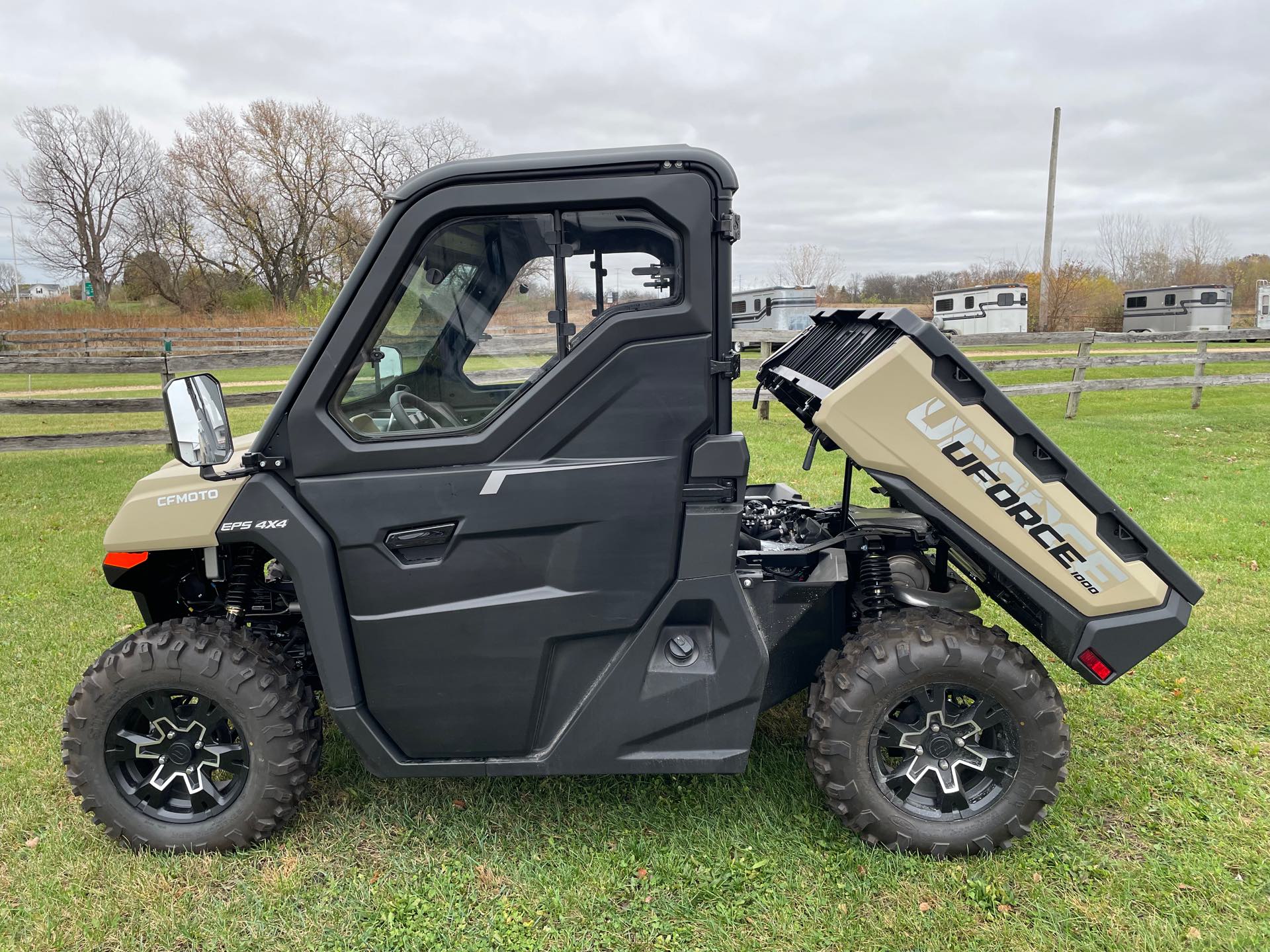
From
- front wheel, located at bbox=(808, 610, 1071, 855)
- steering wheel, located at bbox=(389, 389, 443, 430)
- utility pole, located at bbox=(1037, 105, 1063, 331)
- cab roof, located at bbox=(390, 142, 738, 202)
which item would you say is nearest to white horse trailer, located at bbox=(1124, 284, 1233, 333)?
utility pole, located at bbox=(1037, 105, 1063, 331)

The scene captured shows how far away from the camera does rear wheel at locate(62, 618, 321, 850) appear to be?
9.98 ft

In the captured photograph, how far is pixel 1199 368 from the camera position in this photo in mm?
15094

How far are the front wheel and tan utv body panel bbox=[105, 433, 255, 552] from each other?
7.27 ft

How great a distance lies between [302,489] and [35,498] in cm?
851

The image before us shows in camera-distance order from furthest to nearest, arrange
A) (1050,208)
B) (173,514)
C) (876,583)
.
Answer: (1050,208)
(876,583)
(173,514)

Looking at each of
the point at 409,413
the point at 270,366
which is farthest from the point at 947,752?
the point at 270,366

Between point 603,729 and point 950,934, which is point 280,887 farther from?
point 950,934

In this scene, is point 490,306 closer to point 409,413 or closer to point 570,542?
point 409,413

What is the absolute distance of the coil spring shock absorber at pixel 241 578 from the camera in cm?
328

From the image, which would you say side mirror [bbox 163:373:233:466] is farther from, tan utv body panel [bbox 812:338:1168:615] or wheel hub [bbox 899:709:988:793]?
wheel hub [bbox 899:709:988:793]

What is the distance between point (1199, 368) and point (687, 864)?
15.9m

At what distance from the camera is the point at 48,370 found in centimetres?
1174

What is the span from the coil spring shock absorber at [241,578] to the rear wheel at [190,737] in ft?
0.43

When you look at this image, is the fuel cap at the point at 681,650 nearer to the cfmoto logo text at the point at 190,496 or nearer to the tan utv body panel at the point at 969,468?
the tan utv body panel at the point at 969,468
